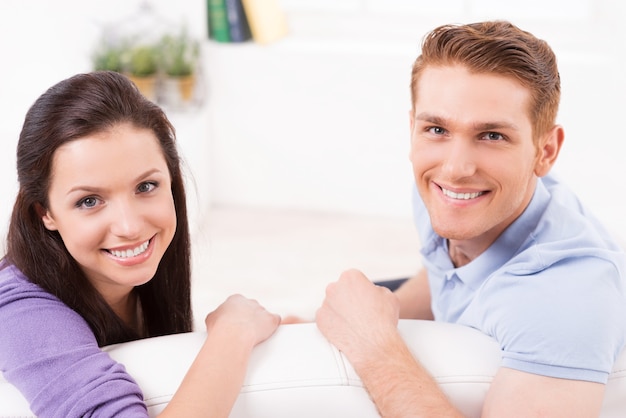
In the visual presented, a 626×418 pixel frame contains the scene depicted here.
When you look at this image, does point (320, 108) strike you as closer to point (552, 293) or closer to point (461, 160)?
point (461, 160)

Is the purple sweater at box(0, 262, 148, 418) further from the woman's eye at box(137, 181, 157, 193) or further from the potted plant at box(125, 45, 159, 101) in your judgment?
the potted plant at box(125, 45, 159, 101)

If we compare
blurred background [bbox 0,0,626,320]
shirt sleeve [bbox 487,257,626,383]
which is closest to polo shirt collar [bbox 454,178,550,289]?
shirt sleeve [bbox 487,257,626,383]

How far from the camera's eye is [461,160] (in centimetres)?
172

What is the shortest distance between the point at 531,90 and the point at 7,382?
108 centimetres

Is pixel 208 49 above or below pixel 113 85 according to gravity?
below

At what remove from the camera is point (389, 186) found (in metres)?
4.11

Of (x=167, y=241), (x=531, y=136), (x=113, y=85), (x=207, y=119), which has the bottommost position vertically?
(x=207, y=119)

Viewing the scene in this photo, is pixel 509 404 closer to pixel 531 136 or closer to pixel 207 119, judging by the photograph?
pixel 531 136

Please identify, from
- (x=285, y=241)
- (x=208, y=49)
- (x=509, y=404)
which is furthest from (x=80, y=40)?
(x=509, y=404)

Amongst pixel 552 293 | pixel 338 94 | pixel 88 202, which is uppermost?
pixel 88 202

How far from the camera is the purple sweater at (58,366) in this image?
50.5 inches

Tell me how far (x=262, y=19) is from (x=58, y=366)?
2873 mm

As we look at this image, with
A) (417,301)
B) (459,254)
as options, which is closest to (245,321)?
(459,254)

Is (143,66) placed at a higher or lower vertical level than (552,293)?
lower
